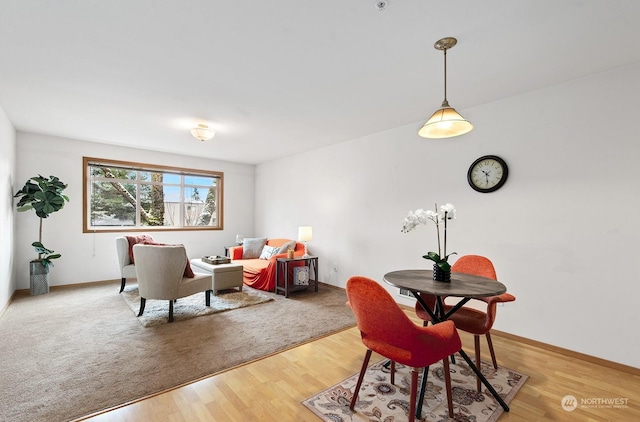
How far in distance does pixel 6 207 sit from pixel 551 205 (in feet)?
22.1

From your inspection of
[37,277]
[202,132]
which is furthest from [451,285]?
[37,277]

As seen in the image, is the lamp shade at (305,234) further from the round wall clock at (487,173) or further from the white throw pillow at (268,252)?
the round wall clock at (487,173)

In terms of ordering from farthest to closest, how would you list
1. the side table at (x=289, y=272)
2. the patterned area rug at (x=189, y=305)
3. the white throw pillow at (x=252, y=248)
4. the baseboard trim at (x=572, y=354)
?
the white throw pillow at (x=252, y=248) → the side table at (x=289, y=272) → the patterned area rug at (x=189, y=305) → the baseboard trim at (x=572, y=354)

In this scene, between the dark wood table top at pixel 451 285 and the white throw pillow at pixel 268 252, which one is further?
the white throw pillow at pixel 268 252

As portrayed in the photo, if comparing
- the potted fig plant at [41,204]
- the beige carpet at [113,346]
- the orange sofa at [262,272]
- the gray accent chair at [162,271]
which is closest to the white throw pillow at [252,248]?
the orange sofa at [262,272]

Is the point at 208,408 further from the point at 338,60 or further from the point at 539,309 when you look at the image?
the point at 539,309

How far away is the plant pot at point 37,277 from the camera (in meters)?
4.46

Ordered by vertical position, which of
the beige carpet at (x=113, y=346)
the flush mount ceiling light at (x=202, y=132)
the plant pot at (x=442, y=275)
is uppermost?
the flush mount ceiling light at (x=202, y=132)

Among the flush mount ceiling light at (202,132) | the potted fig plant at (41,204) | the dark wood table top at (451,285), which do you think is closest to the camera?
the dark wood table top at (451,285)

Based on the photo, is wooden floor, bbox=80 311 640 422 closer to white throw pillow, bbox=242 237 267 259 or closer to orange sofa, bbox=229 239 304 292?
orange sofa, bbox=229 239 304 292

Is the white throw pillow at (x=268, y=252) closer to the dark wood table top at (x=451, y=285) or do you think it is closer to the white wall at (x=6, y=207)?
the dark wood table top at (x=451, y=285)

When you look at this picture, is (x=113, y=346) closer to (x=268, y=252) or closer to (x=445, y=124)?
(x=268, y=252)

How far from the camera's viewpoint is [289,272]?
4844 millimetres

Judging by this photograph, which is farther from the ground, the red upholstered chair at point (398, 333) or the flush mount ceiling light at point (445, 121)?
the flush mount ceiling light at point (445, 121)
